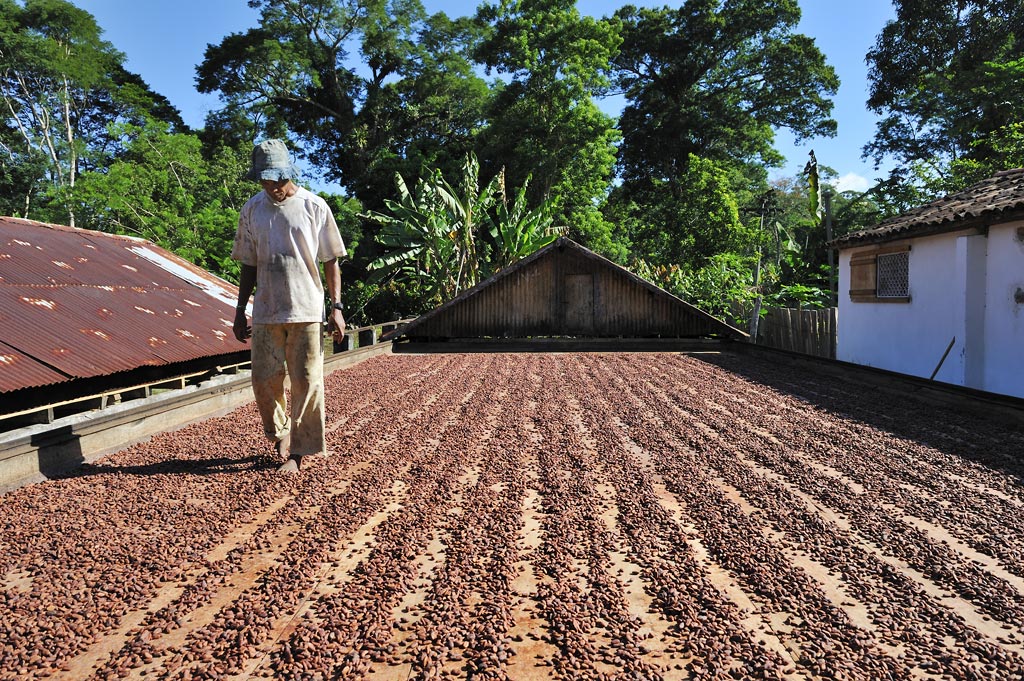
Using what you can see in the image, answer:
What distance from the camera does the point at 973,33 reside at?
913 inches

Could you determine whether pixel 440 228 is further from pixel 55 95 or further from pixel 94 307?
pixel 55 95

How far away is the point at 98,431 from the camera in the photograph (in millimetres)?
4223

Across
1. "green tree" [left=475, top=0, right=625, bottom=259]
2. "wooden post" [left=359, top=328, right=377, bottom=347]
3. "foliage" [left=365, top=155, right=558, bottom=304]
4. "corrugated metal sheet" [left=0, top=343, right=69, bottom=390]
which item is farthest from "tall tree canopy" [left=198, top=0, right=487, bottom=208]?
"corrugated metal sheet" [left=0, top=343, right=69, bottom=390]

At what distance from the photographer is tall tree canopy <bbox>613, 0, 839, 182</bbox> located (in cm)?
2884

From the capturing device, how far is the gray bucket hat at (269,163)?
12.1 feet

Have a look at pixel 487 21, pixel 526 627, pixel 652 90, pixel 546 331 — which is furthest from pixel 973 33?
pixel 526 627

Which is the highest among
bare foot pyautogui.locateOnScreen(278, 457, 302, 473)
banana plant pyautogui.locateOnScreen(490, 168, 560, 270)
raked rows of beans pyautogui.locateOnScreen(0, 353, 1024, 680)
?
banana plant pyautogui.locateOnScreen(490, 168, 560, 270)

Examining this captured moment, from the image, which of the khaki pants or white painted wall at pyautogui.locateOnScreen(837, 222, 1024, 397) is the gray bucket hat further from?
white painted wall at pyautogui.locateOnScreen(837, 222, 1024, 397)

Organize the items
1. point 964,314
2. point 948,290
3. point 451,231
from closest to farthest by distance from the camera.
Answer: point 964,314, point 948,290, point 451,231

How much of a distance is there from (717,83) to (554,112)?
32.9ft

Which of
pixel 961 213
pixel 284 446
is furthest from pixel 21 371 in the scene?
pixel 961 213

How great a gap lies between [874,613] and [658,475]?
1.75m

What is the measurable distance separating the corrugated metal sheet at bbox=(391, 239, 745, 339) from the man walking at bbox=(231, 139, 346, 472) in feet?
34.0

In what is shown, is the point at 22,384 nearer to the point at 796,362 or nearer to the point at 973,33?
the point at 796,362
